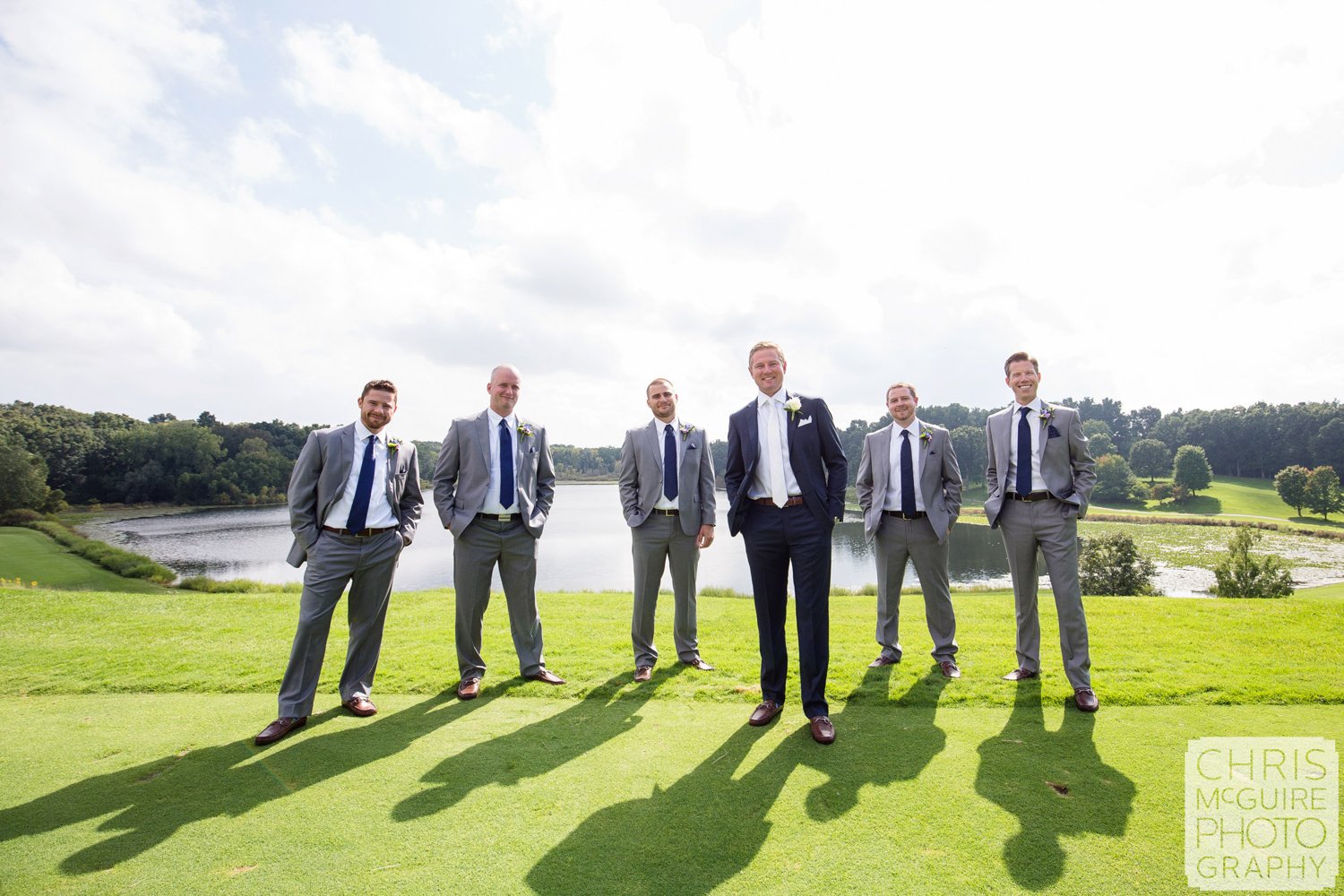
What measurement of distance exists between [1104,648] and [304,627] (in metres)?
7.24

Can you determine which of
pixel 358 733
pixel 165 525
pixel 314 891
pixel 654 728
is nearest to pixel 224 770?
pixel 358 733

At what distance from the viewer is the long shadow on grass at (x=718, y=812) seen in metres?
2.42

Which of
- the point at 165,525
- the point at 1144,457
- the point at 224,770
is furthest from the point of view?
the point at 1144,457

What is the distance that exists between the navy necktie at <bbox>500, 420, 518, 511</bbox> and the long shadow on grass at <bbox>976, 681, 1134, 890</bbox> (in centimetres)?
398

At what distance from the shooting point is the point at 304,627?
449 cm

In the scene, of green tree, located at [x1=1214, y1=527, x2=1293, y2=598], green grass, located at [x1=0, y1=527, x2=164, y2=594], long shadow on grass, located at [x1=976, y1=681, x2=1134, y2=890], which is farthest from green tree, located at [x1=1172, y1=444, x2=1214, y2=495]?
green grass, located at [x1=0, y1=527, x2=164, y2=594]

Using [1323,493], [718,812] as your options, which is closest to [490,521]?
[718,812]

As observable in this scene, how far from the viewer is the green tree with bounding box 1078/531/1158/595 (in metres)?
23.8

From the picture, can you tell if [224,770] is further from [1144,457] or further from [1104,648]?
[1144,457]

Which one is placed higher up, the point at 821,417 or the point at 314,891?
the point at 821,417

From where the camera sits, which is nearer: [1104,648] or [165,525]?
[1104,648]

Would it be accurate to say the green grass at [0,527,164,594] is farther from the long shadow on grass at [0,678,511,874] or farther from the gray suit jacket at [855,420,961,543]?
the gray suit jacket at [855,420,961,543]

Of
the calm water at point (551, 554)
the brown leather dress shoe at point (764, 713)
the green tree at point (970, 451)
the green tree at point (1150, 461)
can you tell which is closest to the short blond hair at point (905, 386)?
the brown leather dress shoe at point (764, 713)

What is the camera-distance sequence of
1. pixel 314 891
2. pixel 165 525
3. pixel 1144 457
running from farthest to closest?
pixel 1144 457 < pixel 165 525 < pixel 314 891
